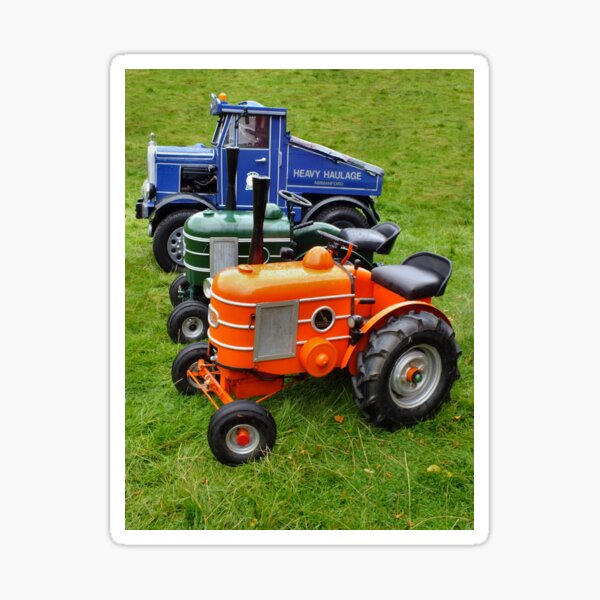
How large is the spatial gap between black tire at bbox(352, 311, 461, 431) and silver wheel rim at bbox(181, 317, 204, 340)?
5.70 ft

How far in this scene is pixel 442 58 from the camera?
10.4 feet

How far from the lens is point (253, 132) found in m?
7.75

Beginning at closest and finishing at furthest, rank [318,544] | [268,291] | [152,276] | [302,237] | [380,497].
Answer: [318,544] → [380,497] → [268,291] → [302,237] → [152,276]

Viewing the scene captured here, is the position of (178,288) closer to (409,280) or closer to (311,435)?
(311,435)

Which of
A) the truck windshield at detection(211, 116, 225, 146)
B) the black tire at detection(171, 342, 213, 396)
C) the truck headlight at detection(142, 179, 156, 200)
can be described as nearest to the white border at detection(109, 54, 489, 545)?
the black tire at detection(171, 342, 213, 396)

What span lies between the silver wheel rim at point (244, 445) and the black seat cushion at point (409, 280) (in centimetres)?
136

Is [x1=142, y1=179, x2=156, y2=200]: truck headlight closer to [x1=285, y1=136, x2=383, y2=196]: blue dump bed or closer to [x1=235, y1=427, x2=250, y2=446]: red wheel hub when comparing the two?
[x1=285, y1=136, x2=383, y2=196]: blue dump bed

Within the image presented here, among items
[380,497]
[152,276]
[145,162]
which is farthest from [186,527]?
[145,162]

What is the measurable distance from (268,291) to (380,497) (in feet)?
4.45

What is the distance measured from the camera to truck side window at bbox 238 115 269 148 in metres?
7.69

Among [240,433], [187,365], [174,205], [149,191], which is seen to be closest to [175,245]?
[174,205]

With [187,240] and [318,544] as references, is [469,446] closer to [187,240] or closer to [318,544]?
[318,544]

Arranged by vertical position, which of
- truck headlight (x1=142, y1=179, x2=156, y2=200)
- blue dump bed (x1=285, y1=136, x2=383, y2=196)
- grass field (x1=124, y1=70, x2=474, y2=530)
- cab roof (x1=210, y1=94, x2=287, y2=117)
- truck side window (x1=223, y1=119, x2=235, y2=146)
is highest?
cab roof (x1=210, y1=94, x2=287, y2=117)
